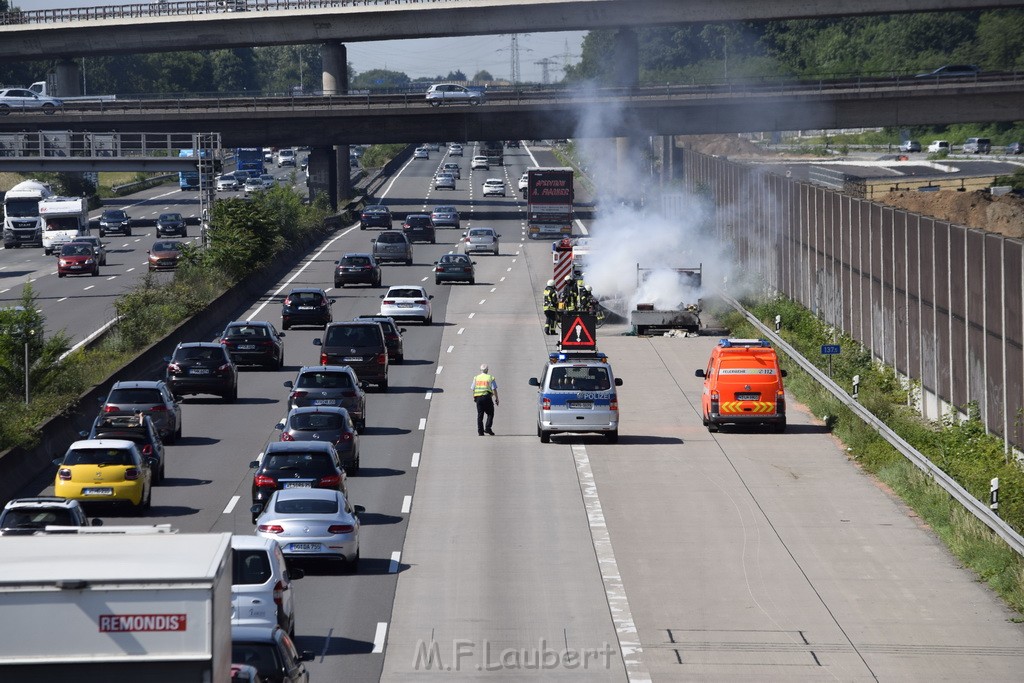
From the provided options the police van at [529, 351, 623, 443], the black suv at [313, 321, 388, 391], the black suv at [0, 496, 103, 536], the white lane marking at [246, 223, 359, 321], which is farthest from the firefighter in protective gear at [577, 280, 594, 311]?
the black suv at [0, 496, 103, 536]

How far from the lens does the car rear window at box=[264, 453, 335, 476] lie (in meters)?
29.0

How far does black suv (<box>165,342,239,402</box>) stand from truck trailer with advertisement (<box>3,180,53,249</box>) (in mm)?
59914

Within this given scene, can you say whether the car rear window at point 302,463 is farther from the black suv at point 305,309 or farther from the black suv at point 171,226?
the black suv at point 171,226

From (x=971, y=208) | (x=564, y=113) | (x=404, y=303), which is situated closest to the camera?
(x=404, y=303)

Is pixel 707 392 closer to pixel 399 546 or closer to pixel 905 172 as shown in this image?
pixel 399 546

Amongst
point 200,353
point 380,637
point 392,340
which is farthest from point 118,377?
point 380,637

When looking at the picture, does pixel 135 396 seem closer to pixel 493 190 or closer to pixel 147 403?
pixel 147 403

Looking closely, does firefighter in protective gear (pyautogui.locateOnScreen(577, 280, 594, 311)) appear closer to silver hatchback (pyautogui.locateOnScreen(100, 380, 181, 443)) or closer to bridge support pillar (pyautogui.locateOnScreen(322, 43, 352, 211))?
silver hatchback (pyautogui.locateOnScreen(100, 380, 181, 443))

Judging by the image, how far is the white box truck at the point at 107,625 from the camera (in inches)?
485

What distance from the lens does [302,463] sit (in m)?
29.0

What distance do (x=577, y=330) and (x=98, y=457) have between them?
21376mm

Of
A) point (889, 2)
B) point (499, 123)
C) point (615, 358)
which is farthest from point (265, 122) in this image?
point (615, 358)

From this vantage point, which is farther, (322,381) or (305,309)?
(305,309)

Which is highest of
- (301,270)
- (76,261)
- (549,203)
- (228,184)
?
(228,184)
